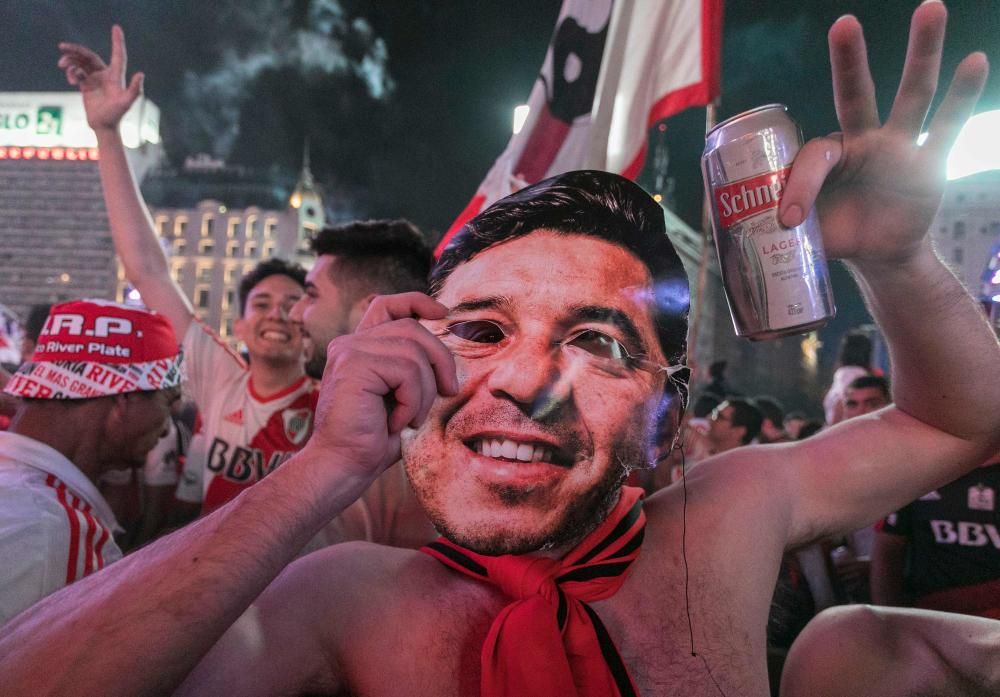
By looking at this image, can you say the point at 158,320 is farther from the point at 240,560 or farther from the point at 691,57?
the point at 691,57

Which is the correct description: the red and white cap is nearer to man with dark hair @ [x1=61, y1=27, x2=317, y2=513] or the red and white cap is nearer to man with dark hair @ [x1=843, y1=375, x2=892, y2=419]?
man with dark hair @ [x1=61, y1=27, x2=317, y2=513]

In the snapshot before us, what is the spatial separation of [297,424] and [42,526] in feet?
5.47

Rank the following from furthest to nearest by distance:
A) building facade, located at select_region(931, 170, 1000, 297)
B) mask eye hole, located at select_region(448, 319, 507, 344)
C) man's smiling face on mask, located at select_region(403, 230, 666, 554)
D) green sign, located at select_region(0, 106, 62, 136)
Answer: green sign, located at select_region(0, 106, 62, 136) < building facade, located at select_region(931, 170, 1000, 297) < mask eye hole, located at select_region(448, 319, 507, 344) < man's smiling face on mask, located at select_region(403, 230, 666, 554)

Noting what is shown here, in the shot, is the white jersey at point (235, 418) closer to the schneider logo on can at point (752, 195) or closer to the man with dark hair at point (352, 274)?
the man with dark hair at point (352, 274)

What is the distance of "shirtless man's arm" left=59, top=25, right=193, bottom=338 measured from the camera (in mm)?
3033

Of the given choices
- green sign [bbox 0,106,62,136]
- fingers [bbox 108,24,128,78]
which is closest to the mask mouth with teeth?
fingers [bbox 108,24,128,78]

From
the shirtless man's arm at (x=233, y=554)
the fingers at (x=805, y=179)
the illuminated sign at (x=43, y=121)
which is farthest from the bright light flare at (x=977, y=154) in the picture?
the illuminated sign at (x=43, y=121)

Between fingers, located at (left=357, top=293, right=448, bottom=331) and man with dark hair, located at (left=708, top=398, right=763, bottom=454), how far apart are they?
4644 millimetres

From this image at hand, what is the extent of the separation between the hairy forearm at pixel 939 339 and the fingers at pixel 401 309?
3.67 feet

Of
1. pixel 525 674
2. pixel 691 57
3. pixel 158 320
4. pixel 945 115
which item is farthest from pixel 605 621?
pixel 691 57

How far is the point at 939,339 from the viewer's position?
5.34 ft

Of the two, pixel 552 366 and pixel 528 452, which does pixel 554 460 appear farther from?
pixel 552 366

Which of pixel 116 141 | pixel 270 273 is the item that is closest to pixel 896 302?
pixel 116 141

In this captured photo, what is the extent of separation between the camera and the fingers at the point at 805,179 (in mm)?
1306
